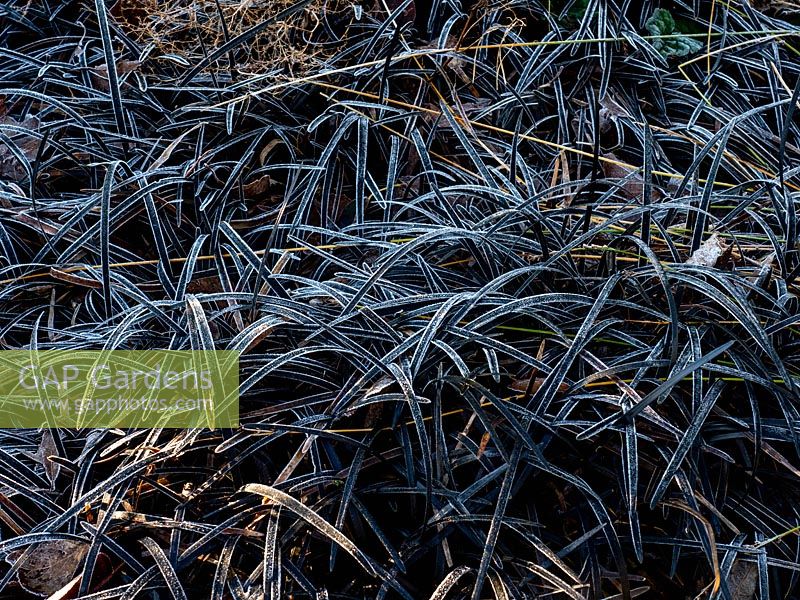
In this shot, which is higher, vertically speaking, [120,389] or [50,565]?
[120,389]

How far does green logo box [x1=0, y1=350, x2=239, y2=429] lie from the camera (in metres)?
1.48

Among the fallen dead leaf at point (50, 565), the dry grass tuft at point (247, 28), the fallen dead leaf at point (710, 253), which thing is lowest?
the fallen dead leaf at point (50, 565)

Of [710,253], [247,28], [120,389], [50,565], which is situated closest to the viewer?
[50,565]

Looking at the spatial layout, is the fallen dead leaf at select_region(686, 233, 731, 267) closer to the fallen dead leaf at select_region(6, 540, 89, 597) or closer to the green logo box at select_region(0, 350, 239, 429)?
the green logo box at select_region(0, 350, 239, 429)

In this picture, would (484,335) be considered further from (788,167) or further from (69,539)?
(788,167)

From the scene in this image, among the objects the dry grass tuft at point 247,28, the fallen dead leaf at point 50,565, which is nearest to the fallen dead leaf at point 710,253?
the dry grass tuft at point 247,28

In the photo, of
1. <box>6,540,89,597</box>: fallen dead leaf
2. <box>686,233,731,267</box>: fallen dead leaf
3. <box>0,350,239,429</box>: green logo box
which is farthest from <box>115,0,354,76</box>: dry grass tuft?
<box>6,540,89,597</box>: fallen dead leaf

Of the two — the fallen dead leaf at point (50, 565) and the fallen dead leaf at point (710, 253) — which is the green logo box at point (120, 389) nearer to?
the fallen dead leaf at point (50, 565)

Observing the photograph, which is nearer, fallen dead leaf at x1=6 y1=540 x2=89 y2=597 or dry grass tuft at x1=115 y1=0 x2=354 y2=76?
fallen dead leaf at x1=6 y1=540 x2=89 y2=597

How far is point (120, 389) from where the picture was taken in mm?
1555

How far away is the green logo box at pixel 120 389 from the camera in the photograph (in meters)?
1.48

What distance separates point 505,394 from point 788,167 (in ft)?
3.70

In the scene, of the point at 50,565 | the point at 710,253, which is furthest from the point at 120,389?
the point at 710,253

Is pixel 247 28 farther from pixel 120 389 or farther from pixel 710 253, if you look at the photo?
pixel 710 253
